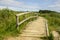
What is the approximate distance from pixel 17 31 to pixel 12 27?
59cm

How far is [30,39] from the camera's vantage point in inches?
372

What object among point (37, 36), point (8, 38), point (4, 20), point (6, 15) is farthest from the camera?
point (6, 15)

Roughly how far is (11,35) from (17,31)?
86 centimetres

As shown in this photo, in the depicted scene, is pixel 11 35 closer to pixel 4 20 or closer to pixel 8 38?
pixel 8 38

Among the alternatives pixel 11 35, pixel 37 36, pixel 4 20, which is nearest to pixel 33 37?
pixel 37 36

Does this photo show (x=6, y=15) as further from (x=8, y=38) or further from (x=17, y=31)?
(x=8, y=38)

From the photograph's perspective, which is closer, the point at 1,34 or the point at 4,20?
the point at 1,34

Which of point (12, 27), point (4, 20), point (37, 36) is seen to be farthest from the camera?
point (4, 20)

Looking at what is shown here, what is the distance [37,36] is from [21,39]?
3.67ft

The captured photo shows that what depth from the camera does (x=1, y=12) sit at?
14750 mm

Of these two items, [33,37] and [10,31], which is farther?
[10,31]

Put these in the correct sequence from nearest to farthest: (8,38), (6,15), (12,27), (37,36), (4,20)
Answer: (8,38)
(37,36)
(12,27)
(4,20)
(6,15)

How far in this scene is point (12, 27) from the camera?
11148mm

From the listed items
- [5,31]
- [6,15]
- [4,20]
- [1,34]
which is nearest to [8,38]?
[1,34]
